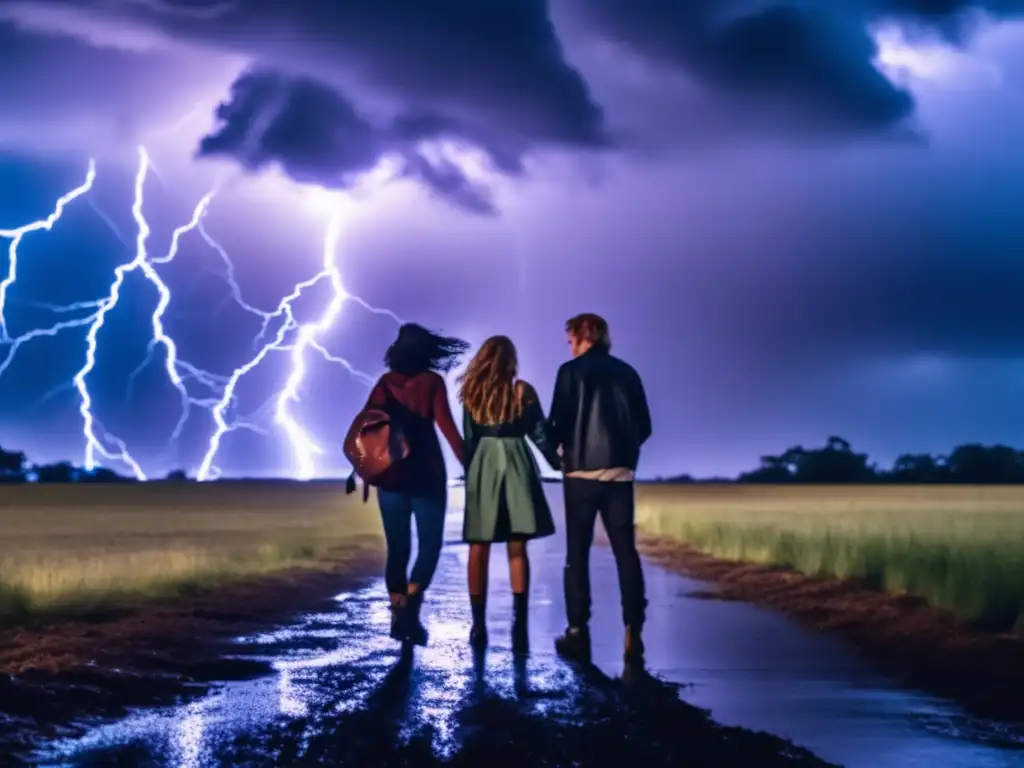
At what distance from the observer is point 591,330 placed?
8602 millimetres

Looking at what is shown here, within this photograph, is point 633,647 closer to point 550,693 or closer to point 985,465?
point 550,693

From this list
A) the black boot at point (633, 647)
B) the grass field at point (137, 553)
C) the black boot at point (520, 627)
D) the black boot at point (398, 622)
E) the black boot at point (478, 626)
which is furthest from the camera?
the grass field at point (137, 553)

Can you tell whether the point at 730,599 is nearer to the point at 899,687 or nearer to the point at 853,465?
the point at 899,687

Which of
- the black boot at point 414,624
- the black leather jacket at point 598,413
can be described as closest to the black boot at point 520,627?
the black boot at point 414,624

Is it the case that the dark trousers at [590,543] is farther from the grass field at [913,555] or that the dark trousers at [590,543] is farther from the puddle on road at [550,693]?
the grass field at [913,555]

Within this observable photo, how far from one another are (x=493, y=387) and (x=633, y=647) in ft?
5.77

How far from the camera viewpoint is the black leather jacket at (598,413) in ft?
27.2

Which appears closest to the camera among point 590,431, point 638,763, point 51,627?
point 638,763

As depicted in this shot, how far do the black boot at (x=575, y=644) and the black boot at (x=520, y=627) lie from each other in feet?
0.75

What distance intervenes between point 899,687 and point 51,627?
5801mm

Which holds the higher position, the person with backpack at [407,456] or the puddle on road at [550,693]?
the person with backpack at [407,456]

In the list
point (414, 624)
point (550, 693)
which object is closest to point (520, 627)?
point (414, 624)

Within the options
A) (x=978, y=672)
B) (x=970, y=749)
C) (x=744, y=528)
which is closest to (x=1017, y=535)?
(x=744, y=528)

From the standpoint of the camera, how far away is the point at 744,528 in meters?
24.3
